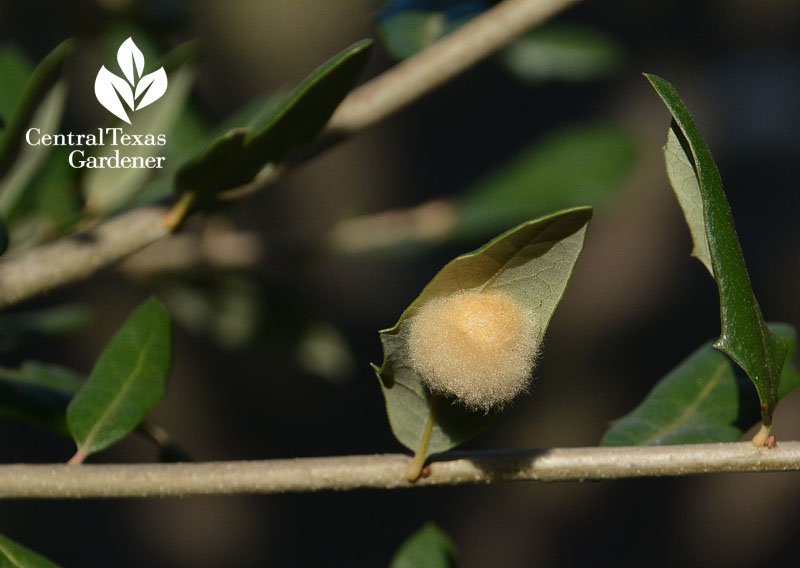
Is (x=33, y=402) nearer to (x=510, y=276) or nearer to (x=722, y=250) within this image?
(x=510, y=276)

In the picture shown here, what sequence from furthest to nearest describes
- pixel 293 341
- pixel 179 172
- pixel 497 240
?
pixel 293 341, pixel 179 172, pixel 497 240

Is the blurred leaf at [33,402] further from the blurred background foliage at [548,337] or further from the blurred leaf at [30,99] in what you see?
the blurred background foliage at [548,337]

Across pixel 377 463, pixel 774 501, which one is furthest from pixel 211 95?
pixel 774 501

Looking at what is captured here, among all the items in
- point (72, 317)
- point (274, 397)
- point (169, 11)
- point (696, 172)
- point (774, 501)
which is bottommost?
point (774, 501)

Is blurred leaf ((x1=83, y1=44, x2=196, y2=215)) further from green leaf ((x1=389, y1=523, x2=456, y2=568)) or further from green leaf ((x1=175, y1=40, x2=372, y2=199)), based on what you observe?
green leaf ((x1=389, y1=523, x2=456, y2=568))

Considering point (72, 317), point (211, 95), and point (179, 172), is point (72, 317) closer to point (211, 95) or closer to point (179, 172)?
point (179, 172)

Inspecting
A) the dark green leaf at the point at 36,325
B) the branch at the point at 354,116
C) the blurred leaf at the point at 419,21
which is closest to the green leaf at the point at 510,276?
the branch at the point at 354,116
